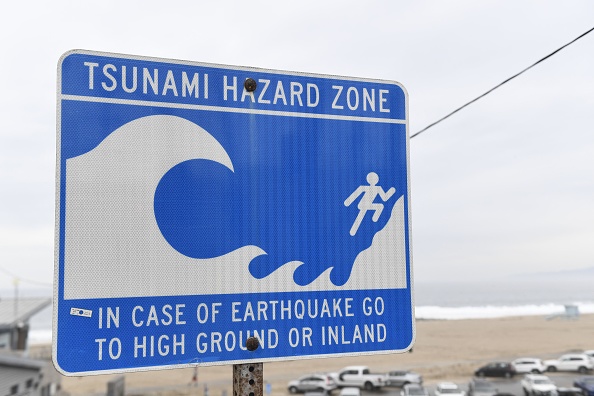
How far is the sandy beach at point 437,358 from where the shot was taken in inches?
1394

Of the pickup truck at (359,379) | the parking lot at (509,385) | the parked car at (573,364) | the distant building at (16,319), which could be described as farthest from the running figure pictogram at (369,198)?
the parked car at (573,364)

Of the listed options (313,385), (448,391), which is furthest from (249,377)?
(313,385)

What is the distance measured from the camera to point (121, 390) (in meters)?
29.9

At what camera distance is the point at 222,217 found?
6.20 feet

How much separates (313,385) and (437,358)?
18948mm

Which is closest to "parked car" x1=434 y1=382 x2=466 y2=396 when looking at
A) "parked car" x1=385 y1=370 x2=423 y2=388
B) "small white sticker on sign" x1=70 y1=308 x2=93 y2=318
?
"parked car" x1=385 y1=370 x2=423 y2=388

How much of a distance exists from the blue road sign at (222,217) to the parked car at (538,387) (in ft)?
100

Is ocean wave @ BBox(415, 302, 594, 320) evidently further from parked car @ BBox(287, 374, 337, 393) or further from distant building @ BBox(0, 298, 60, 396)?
distant building @ BBox(0, 298, 60, 396)

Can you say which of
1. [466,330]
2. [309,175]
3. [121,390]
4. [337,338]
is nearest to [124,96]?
[309,175]

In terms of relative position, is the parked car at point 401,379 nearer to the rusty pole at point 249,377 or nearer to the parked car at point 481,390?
the parked car at point 481,390

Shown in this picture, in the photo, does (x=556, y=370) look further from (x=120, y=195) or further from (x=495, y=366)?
(x=120, y=195)

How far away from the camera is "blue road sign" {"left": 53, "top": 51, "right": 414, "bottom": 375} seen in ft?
5.81

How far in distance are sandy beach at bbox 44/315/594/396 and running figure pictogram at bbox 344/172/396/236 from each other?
20.8 meters

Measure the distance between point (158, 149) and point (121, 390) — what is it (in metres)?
31.9
